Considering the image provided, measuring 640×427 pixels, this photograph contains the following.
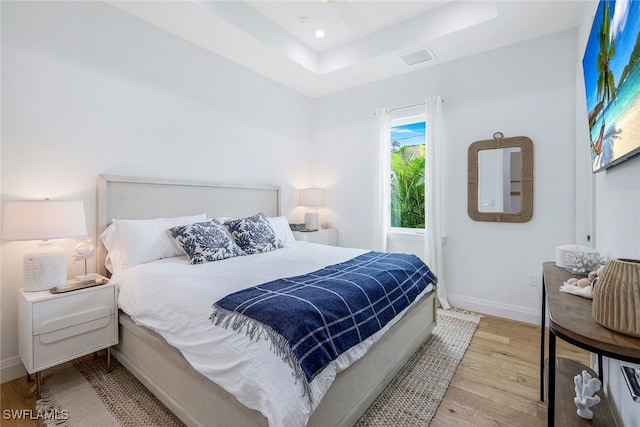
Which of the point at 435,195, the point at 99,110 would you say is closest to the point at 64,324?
the point at 99,110

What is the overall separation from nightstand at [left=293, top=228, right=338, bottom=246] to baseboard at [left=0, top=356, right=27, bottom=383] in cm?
258

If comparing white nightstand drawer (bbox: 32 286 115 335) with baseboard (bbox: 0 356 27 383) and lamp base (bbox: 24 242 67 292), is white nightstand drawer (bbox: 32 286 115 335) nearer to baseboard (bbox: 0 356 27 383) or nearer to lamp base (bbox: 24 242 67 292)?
lamp base (bbox: 24 242 67 292)

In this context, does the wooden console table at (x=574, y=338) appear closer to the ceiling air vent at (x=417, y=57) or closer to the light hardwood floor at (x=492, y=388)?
the light hardwood floor at (x=492, y=388)

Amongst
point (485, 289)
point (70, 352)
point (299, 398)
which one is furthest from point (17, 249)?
point (485, 289)

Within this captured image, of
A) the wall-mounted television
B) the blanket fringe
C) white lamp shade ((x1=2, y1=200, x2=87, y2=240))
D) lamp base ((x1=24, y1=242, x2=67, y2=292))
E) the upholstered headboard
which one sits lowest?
the blanket fringe

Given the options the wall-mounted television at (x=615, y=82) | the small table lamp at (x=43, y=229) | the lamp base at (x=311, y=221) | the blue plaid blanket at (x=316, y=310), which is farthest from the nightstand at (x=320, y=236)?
the wall-mounted television at (x=615, y=82)

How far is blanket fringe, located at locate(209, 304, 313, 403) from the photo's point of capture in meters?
1.17

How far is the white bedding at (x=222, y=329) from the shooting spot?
1.14 metres

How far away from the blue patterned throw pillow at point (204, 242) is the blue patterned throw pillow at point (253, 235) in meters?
0.15

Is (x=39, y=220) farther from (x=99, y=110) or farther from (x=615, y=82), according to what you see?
(x=615, y=82)

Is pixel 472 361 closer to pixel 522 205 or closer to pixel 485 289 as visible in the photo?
pixel 485 289

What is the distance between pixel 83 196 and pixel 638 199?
3.29 m

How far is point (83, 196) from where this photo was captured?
233cm

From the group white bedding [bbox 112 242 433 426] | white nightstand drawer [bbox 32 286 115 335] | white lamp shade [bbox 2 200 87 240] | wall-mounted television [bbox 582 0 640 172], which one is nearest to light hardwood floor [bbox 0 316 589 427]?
white nightstand drawer [bbox 32 286 115 335]
